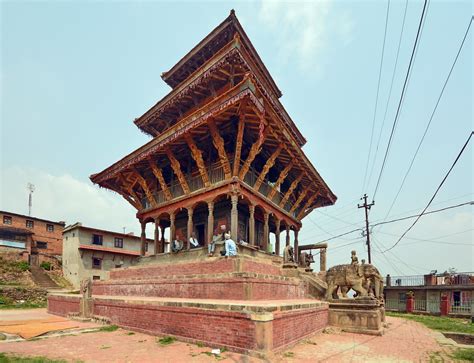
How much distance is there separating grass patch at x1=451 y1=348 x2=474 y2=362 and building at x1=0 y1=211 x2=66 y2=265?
41251 millimetres

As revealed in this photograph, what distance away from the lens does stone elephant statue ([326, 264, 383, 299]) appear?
11.7 m

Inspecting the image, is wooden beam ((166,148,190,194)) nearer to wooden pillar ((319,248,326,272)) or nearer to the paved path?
the paved path

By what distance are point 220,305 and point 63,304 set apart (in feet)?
38.4

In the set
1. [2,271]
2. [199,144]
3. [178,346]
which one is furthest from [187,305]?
[2,271]

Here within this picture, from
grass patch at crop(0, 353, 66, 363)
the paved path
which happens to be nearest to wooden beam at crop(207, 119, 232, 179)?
the paved path

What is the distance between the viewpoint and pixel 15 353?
6.73m

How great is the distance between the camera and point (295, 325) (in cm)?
786

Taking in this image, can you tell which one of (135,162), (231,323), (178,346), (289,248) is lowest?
(178,346)

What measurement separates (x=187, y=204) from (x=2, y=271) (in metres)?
27.0

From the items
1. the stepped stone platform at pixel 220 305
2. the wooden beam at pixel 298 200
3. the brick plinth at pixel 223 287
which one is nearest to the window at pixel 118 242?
the stepped stone platform at pixel 220 305

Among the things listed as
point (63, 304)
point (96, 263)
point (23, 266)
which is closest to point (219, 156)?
point (63, 304)

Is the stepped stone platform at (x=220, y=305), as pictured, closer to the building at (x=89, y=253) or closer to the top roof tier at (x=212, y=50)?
the top roof tier at (x=212, y=50)

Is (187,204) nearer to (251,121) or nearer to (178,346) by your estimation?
(251,121)

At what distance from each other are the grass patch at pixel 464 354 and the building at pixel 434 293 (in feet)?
63.0
